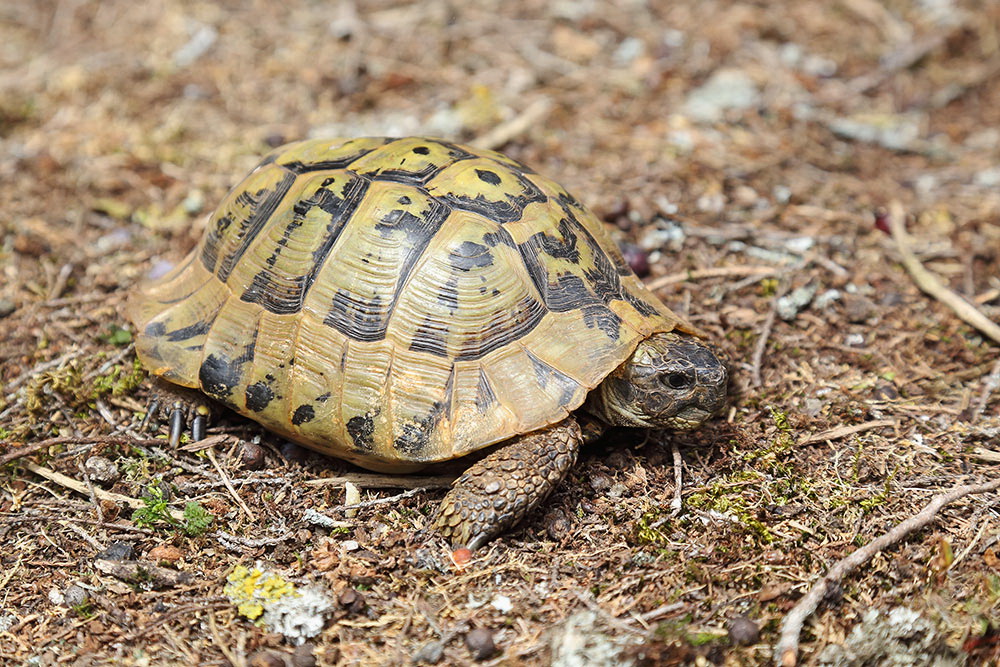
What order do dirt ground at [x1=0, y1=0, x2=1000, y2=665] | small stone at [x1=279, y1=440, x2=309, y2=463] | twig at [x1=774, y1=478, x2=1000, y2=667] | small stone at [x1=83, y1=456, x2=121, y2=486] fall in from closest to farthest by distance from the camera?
twig at [x1=774, y1=478, x2=1000, y2=667] → dirt ground at [x1=0, y1=0, x2=1000, y2=665] → small stone at [x1=83, y1=456, x2=121, y2=486] → small stone at [x1=279, y1=440, x2=309, y2=463]

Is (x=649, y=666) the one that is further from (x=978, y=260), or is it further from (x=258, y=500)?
(x=978, y=260)

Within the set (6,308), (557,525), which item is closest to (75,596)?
(557,525)

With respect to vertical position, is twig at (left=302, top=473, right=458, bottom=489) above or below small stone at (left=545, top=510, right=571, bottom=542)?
above

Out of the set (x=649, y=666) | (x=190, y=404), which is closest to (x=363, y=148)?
(x=190, y=404)

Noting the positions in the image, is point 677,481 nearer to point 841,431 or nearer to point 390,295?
point 841,431

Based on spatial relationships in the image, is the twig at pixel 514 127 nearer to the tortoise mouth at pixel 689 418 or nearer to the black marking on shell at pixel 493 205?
the black marking on shell at pixel 493 205

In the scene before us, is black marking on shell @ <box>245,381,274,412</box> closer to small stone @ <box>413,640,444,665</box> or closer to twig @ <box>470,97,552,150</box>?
small stone @ <box>413,640,444,665</box>

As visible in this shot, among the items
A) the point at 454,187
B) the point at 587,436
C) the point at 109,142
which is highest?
the point at 454,187

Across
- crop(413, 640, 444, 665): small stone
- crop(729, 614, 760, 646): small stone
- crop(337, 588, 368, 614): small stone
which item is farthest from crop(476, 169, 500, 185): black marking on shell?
crop(729, 614, 760, 646): small stone
